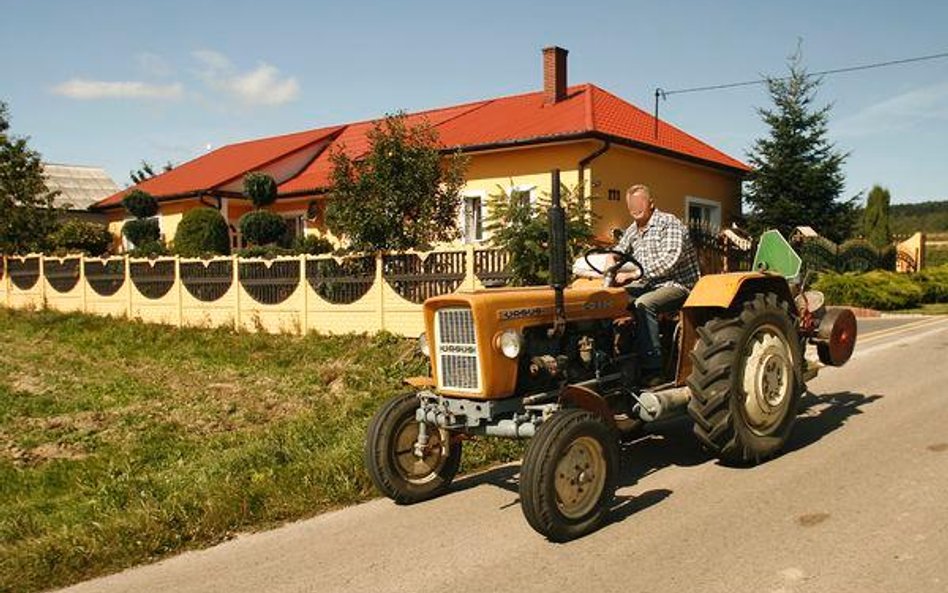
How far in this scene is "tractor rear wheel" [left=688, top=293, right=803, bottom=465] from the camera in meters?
5.28

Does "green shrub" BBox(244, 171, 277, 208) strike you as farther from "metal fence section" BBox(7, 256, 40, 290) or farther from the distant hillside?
the distant hillside

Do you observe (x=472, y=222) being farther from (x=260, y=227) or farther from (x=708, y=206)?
(x=708, y=206)

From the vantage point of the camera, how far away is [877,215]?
1287 inches

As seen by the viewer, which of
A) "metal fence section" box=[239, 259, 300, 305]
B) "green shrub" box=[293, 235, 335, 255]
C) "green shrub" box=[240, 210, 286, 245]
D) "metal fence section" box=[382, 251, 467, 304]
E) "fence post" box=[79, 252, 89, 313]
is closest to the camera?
"metal fence section" box=[382, 251, 467, 304]

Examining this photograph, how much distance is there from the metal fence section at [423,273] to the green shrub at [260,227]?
8.18 meters

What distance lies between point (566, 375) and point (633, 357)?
70 centimetres

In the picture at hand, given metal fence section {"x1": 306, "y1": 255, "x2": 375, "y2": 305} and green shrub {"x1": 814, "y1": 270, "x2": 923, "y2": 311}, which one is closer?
metal fence section {"x1": 306, "y1": 255, "x2": 375, "y2": 305}

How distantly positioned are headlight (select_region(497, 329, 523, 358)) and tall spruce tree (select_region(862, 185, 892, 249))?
31.2 meters

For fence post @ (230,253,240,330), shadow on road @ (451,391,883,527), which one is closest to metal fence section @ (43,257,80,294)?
fence post @ (230,253,240,330)

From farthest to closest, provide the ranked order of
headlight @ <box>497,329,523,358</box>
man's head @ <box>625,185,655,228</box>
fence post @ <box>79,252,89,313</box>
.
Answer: fence post @ <box>79,252,89,313</box>
man's head @ <box>625,185,655,228</box>
headlight @ <box>497,329,523,358</box>

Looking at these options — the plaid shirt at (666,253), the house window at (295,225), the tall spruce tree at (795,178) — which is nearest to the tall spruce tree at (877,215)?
the tall spruce tree at (795,178)

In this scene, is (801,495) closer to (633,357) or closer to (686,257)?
(633,357)

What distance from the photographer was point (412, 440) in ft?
17.3

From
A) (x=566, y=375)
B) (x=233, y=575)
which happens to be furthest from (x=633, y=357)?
(x=233, y=575)
